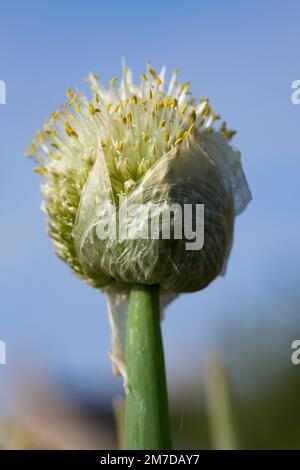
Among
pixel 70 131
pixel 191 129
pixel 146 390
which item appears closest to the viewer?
pixel 146 390

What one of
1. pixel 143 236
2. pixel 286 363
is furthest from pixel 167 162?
pixel 286 363

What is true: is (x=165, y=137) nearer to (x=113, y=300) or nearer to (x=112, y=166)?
(x=112, y=166)

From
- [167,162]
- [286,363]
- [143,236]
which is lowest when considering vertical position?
[286,363]

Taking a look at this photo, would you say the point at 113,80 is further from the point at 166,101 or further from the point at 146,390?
the point at 146,390

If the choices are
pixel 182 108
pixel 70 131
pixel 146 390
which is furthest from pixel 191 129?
pixel 146 390

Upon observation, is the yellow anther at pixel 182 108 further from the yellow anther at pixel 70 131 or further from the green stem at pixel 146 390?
the green stem at pixel 146 390

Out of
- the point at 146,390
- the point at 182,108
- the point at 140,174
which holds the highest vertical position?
the point at 182,108

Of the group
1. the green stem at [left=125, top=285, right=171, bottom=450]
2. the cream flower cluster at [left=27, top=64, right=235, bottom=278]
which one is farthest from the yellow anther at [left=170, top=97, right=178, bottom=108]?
the green stem at [left=125, top=285, right=171, bottom=450]
